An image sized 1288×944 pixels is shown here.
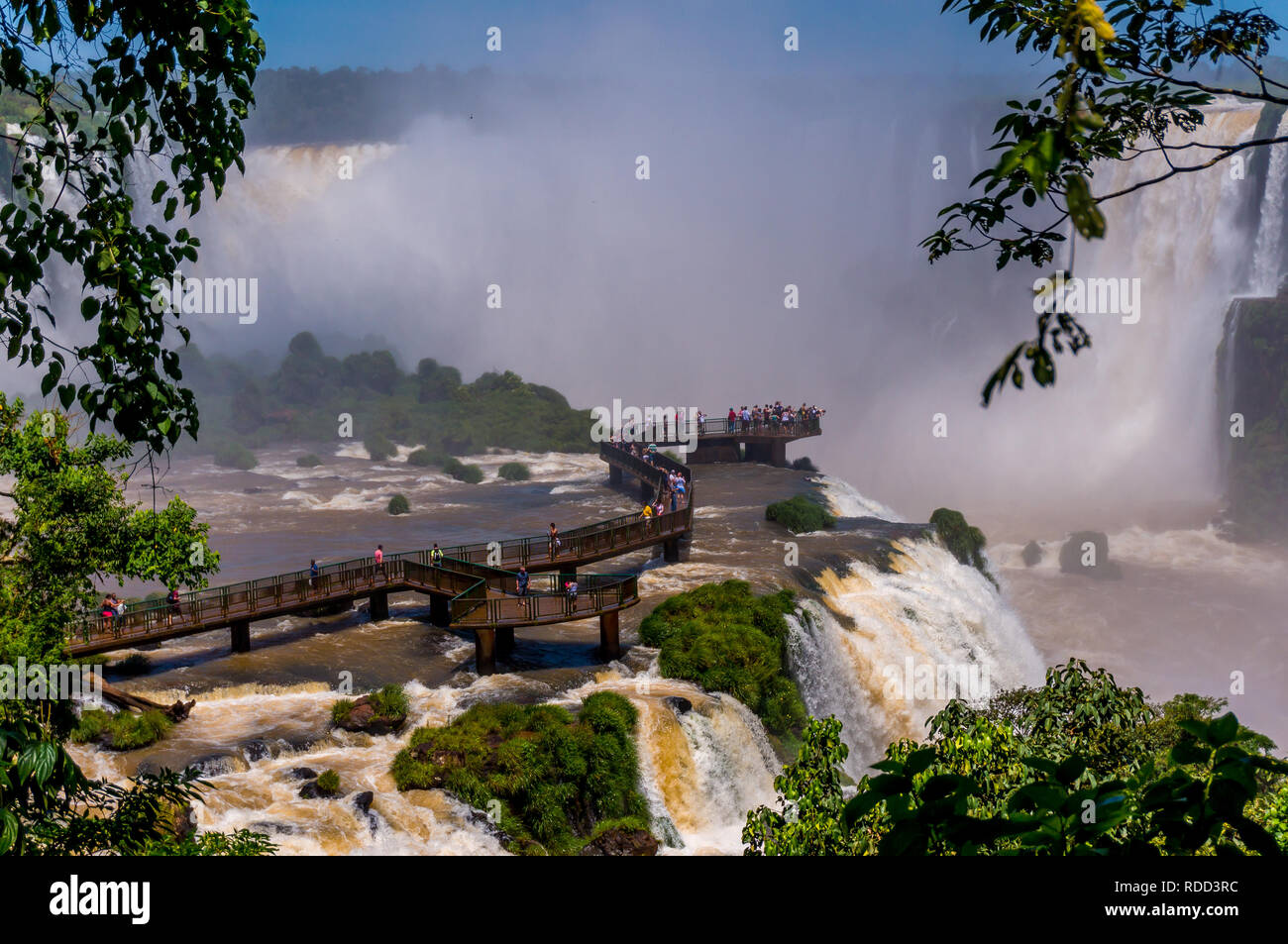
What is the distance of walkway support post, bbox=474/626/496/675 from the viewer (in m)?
21.2

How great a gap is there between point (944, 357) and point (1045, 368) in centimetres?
9082

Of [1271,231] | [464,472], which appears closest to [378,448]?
[464,472]

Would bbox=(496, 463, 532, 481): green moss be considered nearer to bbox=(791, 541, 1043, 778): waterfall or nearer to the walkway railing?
bbox=(791, 541, 1043, 778): waterfall

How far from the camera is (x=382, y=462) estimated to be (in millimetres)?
64250

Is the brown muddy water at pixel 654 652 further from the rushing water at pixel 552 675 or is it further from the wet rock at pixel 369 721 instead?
the wet rock at pixel 369 721

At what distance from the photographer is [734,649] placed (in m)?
22.0

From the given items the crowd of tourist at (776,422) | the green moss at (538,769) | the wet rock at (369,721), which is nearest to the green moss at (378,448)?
the crowd of tourist at (776,422)

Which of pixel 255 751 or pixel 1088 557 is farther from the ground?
pixel 255 751

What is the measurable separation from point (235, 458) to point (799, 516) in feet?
128

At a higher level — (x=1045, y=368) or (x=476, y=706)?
(x=1045, y=368)

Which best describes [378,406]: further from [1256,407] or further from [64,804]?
[64,804]

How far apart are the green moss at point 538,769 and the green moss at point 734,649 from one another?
9.86 ft

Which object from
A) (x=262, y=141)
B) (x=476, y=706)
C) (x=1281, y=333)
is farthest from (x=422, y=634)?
(x=262, y=141)
